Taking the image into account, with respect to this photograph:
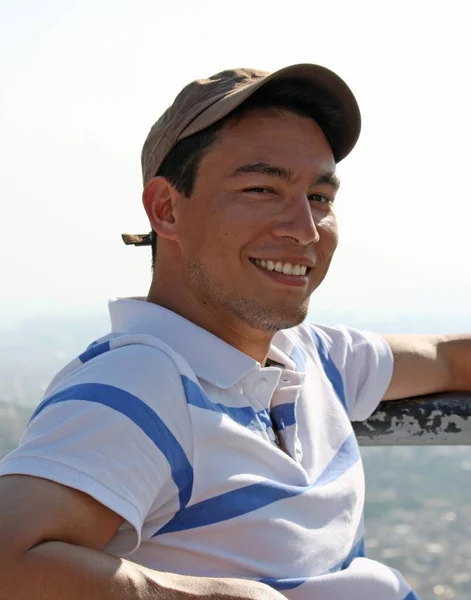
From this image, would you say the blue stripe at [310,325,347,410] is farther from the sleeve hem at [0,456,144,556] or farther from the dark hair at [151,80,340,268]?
the sleeve hem at [0,456,144,556]

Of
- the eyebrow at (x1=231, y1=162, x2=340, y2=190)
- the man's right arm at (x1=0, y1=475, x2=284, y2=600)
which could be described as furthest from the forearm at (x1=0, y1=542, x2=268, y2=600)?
the eyebrow at (x1=231, y1=162, x2=340, y2=190)

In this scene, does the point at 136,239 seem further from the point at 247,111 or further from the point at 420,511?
the point at 420,511

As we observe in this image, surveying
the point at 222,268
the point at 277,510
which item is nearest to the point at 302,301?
the point at 222,268

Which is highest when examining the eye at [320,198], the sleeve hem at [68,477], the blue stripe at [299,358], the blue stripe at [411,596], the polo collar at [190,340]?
the eye at [320,198]

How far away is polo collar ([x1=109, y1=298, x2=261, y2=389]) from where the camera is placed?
1.97 m

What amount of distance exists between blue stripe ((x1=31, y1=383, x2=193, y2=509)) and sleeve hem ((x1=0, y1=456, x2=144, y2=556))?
0.13 metres

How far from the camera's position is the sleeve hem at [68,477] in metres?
1.53

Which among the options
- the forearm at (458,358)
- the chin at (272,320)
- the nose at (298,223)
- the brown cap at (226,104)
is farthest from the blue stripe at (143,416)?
the forearm at (458,358)

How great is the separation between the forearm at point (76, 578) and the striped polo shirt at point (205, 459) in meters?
0.11

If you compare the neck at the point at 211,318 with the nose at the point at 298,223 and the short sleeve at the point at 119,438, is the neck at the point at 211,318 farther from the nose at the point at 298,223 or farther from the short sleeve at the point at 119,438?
the short sleeve at the point at 119,438

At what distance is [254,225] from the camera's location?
2084 millimetres

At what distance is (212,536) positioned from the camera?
1773mm

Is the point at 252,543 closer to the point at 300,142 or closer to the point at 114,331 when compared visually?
the point at 114,331

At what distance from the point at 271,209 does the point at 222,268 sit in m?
0.17
